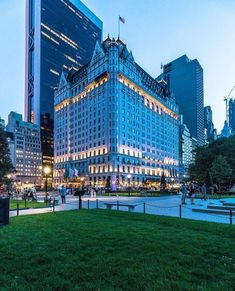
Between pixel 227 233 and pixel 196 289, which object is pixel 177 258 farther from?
pixel 227 233

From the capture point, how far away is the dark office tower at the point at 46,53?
569ft

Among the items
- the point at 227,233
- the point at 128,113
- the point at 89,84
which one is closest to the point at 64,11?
the point at 89,84

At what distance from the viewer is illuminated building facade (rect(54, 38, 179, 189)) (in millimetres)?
102062

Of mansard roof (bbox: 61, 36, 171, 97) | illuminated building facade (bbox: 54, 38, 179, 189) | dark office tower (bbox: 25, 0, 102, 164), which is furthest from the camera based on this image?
dark office tower (bbox: 25, 0, 102, 164)

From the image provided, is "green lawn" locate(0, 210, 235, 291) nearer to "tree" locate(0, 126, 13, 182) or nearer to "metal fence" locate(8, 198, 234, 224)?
"metal fence" locate(8, 198, 234, 224)

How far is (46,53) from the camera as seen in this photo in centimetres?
17700

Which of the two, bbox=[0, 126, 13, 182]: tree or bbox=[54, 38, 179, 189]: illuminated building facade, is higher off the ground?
bbox=[54, 38, 179, 189]: illuminated building facade

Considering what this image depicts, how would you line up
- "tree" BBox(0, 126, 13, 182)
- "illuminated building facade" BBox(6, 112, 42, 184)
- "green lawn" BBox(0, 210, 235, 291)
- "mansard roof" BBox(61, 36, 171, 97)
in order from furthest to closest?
"illuminated building facade" BBox(6, 112, 42, 184) → "mansard roof" BBox(61, 36, 171, 97) → "tree" BBox(0, 126, 13, 182) → "green lawn" BBox(0, 210, 235, 291)

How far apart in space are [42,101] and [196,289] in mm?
185125

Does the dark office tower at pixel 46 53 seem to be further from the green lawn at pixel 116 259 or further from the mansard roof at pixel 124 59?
the green lawn at pixel 116 259

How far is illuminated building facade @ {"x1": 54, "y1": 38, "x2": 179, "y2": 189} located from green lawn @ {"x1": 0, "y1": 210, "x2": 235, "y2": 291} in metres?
74.7

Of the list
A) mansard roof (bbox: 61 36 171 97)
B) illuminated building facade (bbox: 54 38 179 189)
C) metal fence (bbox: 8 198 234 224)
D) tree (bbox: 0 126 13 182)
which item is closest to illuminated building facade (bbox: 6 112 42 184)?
illuminated building facade (bbox: 54 38 179 189)

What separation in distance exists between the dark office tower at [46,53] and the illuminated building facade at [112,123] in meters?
44.8

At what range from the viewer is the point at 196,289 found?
4.89 meters
